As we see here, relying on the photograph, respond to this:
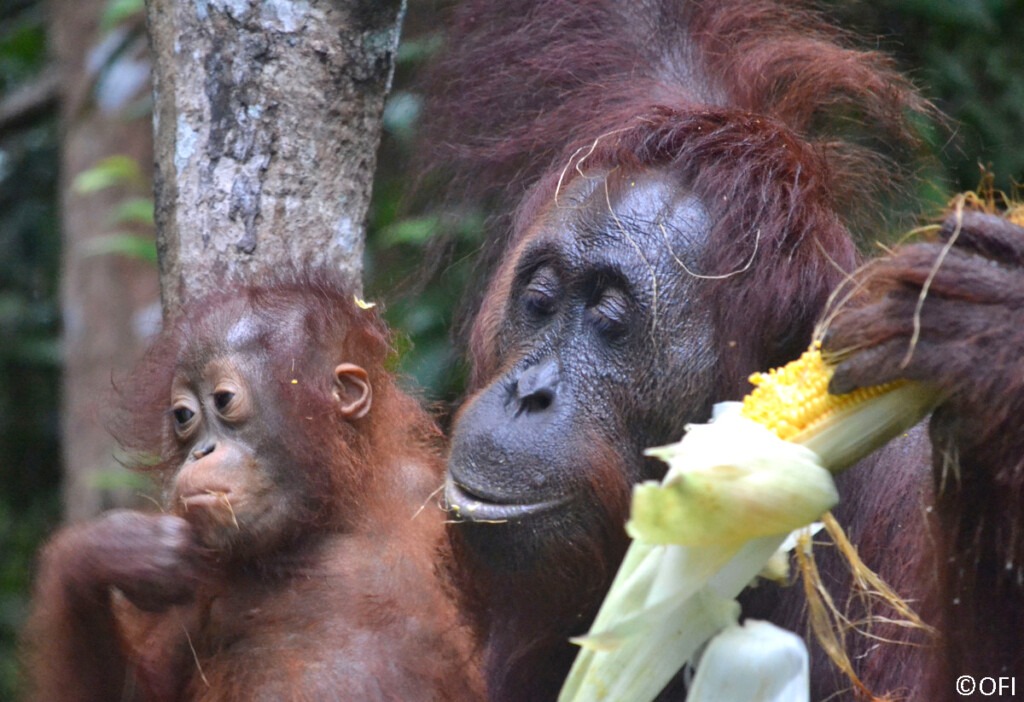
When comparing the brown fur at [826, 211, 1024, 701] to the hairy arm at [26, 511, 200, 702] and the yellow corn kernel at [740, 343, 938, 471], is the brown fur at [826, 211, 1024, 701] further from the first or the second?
the hairy arm at [26, 511, 200, 702]

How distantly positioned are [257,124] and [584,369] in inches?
47.1

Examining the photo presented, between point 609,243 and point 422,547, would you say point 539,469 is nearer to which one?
point 609,243

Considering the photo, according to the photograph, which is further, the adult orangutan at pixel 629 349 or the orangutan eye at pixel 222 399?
the orangutan eye at pixel 222 399

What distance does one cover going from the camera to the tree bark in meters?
3.20

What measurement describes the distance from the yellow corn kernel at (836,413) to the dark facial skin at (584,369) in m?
0.52

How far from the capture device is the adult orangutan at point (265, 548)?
2.91 meters

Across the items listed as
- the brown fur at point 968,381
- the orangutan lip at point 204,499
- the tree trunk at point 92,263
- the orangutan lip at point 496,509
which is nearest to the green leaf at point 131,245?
the tree trunk at point 92,263

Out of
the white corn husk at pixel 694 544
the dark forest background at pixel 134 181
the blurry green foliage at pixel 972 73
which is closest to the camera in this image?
the white corn husk at pixel 694 544

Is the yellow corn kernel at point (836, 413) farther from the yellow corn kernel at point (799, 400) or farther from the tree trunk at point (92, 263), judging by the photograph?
the tree trunk at point (92, 263)

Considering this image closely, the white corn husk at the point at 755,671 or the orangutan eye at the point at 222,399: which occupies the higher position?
the white corn husk at the point at 755,671

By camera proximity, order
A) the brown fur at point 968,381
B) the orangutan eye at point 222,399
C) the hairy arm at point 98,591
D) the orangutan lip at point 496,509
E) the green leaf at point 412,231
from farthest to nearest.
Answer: the green leaf at point 412,231 < the orangutan eye at point 222,399 < the hairy arm at point 98,591 < the orangutan lip at point 496,509 < the brown fur at point 968,381

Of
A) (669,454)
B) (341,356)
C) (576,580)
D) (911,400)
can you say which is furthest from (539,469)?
(341,356)

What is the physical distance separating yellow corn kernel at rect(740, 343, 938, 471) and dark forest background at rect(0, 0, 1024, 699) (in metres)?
0.83

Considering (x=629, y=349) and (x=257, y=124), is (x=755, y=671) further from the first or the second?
(x=257, y=124)
